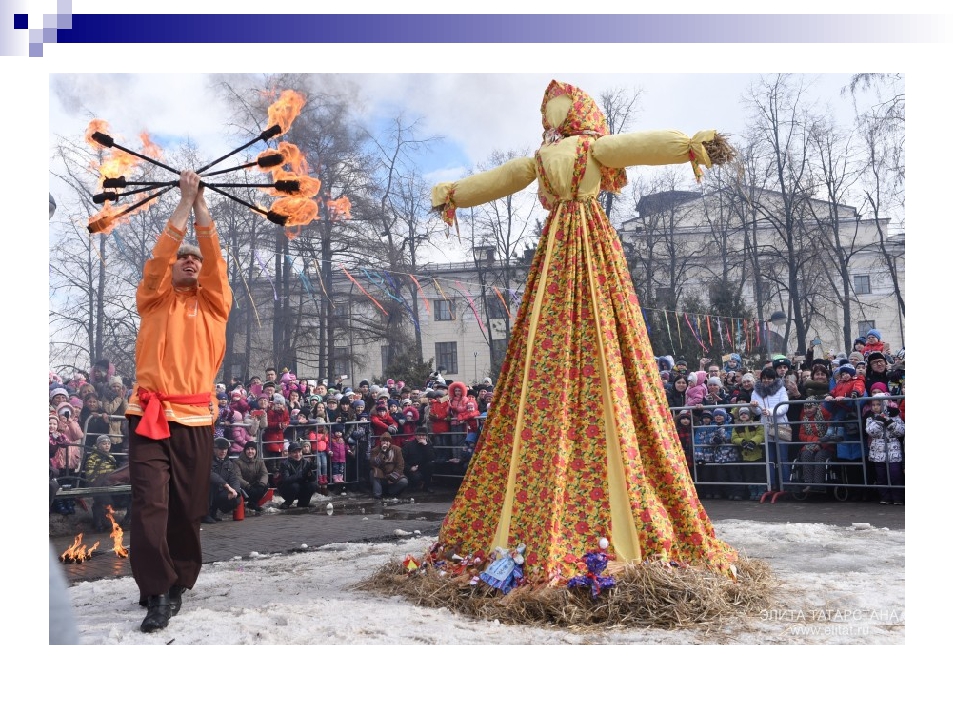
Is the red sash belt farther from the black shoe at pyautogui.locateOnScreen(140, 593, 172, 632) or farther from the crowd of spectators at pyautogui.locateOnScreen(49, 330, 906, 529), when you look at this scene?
the crowd of spectators at pyautogui.locateOnScreen(49, 330, 906, 529)

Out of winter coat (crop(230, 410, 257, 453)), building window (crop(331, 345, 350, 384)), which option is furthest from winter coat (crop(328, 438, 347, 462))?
building window (crop(331, 345, 350, 384))

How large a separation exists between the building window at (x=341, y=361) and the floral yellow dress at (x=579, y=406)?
7.18 meters

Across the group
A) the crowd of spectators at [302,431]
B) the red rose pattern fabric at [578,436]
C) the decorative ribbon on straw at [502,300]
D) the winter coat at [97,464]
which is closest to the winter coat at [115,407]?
the crowd of spectators at [302,431]

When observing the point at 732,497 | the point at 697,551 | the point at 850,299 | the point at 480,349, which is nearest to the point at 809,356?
the point at 850,299

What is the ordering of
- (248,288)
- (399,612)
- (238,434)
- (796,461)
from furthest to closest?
→ (248,288), (238,434), (796,461), (399,612)

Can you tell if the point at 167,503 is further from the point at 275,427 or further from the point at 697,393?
the point at 697,393

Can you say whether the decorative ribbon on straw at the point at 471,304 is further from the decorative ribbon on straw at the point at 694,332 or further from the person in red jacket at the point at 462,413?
the decorative ribbon on straw at the point at 694,332

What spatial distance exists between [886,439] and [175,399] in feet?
22.6

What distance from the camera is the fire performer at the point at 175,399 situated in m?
3.87

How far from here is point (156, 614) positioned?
3740 mm

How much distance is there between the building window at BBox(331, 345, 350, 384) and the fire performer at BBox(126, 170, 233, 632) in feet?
23.2

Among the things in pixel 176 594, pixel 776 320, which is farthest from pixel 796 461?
pixel 176 594

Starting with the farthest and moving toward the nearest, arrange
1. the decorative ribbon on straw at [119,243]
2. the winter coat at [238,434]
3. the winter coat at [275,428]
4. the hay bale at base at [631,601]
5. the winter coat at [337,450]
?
the decorative ribbon on straw at [119,243] → the winter coat at [337,450] → the winter coat at [275,428] → the winter coat at [238,434] → the hay bale at base at [631,601]
